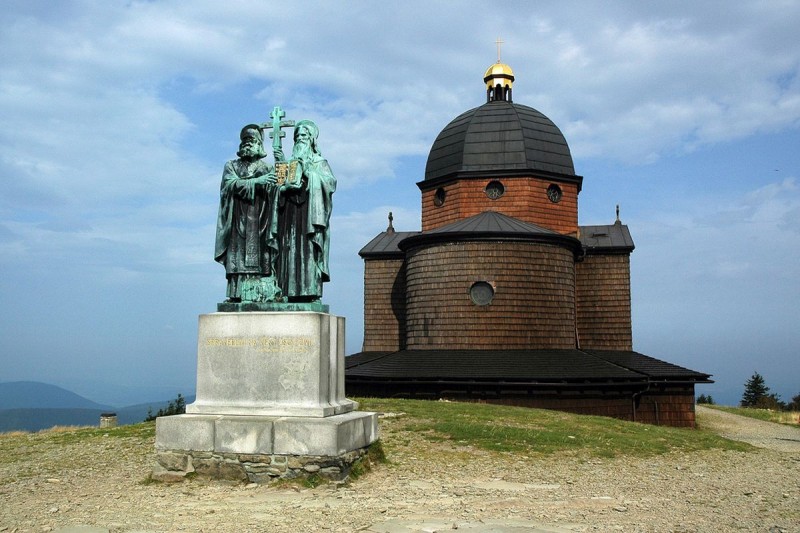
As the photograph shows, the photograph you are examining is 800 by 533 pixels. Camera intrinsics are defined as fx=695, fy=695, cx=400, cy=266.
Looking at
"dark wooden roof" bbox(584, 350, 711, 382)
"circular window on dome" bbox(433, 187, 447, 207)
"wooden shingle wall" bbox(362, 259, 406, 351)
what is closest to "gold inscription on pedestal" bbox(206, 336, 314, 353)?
"dark wooden roof" bbox(584, 350, 711, 382)

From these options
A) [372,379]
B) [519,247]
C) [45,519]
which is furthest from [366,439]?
[519,247]

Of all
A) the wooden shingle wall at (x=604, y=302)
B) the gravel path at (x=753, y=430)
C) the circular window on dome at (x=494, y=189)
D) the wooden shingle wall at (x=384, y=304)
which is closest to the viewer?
the gravel path at (x=753, y=430)

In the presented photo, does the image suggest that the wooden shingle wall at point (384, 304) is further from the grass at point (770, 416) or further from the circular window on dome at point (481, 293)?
the grass at point (770, 416)

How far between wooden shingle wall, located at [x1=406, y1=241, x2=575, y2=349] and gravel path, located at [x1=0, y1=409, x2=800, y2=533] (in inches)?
491

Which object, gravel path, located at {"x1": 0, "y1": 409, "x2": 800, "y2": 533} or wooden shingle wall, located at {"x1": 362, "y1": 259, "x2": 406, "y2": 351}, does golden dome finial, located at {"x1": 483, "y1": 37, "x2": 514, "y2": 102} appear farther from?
gravel path, located at {"x1": 0, "y1": 409, "x2": 800, "y2": 533}

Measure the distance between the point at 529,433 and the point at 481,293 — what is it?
11668 mm

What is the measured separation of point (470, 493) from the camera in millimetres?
8156

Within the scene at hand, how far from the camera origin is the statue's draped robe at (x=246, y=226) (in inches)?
371

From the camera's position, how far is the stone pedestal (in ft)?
26.9

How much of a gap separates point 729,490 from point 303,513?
569 cm

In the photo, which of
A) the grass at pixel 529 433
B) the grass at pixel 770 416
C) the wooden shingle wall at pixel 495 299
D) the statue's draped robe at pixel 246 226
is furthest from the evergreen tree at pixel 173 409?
the grass at pixel 770 416

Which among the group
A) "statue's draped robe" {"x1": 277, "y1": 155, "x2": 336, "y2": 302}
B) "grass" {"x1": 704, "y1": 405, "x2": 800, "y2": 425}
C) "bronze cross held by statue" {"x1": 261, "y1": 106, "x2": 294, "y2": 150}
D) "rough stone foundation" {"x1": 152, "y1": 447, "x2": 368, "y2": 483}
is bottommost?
"grass" {"x1": 704, "y1": 405, "x2": 800, "y2": 425}

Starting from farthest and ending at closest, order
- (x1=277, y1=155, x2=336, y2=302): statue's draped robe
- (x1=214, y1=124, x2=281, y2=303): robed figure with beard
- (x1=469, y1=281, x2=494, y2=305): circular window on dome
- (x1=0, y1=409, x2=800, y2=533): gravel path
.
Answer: (x1=469, y1=281, x2=494, y2=305): circular window on dome < (x1=214, y1=124, x2=281, y2=303): robed figure with beard < (x1=277, y1=155, x2=336, y2=302): statue's draped robe < (x1=0, y1=409, x2=800, y2=533): gravel path

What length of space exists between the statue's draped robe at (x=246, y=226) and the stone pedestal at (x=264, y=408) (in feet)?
2.52
